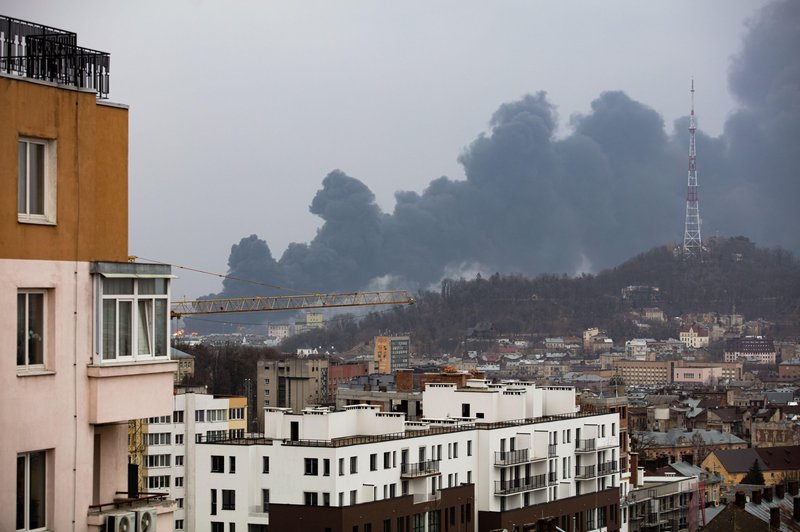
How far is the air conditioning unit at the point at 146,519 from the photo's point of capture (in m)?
9.22

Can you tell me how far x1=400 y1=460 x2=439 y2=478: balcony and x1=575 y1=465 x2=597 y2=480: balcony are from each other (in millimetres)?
9004

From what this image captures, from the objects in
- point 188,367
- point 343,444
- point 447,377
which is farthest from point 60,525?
point 188,367

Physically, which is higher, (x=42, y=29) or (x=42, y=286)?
(x=42, y=29)

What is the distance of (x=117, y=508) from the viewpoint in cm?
920

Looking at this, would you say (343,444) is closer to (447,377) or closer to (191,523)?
(191,523)

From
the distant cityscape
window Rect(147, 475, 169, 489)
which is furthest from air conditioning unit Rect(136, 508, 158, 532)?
window Rect(147, 475, 169, 489)

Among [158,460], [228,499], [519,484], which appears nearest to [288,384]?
[158,460]

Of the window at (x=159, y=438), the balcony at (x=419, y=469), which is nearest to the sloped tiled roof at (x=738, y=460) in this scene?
the window at (x=159, y=438)

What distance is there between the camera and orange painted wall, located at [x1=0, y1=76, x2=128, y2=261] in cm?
838

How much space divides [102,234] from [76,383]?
2.99 feet

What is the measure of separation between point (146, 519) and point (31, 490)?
0.97m

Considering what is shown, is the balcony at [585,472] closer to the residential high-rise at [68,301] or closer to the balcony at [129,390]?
the residential high-rise at [68,301]

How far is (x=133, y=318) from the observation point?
906 centimetres

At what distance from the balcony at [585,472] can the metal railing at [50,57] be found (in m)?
41.3
